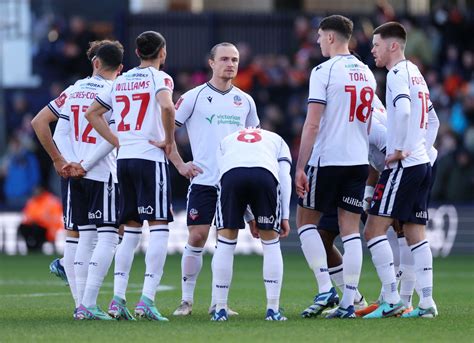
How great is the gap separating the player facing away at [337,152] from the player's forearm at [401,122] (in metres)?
0.38

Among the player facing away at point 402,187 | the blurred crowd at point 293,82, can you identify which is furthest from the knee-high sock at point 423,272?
the blurred crowd at point 293,82

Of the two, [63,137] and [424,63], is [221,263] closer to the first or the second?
[63,137]

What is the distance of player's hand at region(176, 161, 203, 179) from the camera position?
11742 millimetres

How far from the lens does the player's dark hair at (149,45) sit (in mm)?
11328

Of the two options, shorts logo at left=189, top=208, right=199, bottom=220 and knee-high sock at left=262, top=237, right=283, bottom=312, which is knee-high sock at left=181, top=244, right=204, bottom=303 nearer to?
shorts logo at left=189, top=208, right=199, bottom=220

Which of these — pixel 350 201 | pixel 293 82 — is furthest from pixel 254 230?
pixel 293 82

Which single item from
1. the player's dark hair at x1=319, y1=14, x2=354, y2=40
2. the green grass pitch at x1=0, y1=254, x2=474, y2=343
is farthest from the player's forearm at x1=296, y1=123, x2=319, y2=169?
the green grass pitch at x1=0, y1=254, x2=474, y2=343

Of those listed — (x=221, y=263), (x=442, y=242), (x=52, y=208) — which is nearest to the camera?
(x=221, y=263)

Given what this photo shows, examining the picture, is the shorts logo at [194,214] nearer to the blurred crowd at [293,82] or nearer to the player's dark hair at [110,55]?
the player's dark hair at [110,55]

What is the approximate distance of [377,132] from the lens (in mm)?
12023

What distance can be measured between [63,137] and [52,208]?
42.1 feet

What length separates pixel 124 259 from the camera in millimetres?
11328

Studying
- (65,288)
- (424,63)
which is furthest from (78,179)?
(424,63)

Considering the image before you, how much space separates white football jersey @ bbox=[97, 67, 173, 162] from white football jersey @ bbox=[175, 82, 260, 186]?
76 cm
